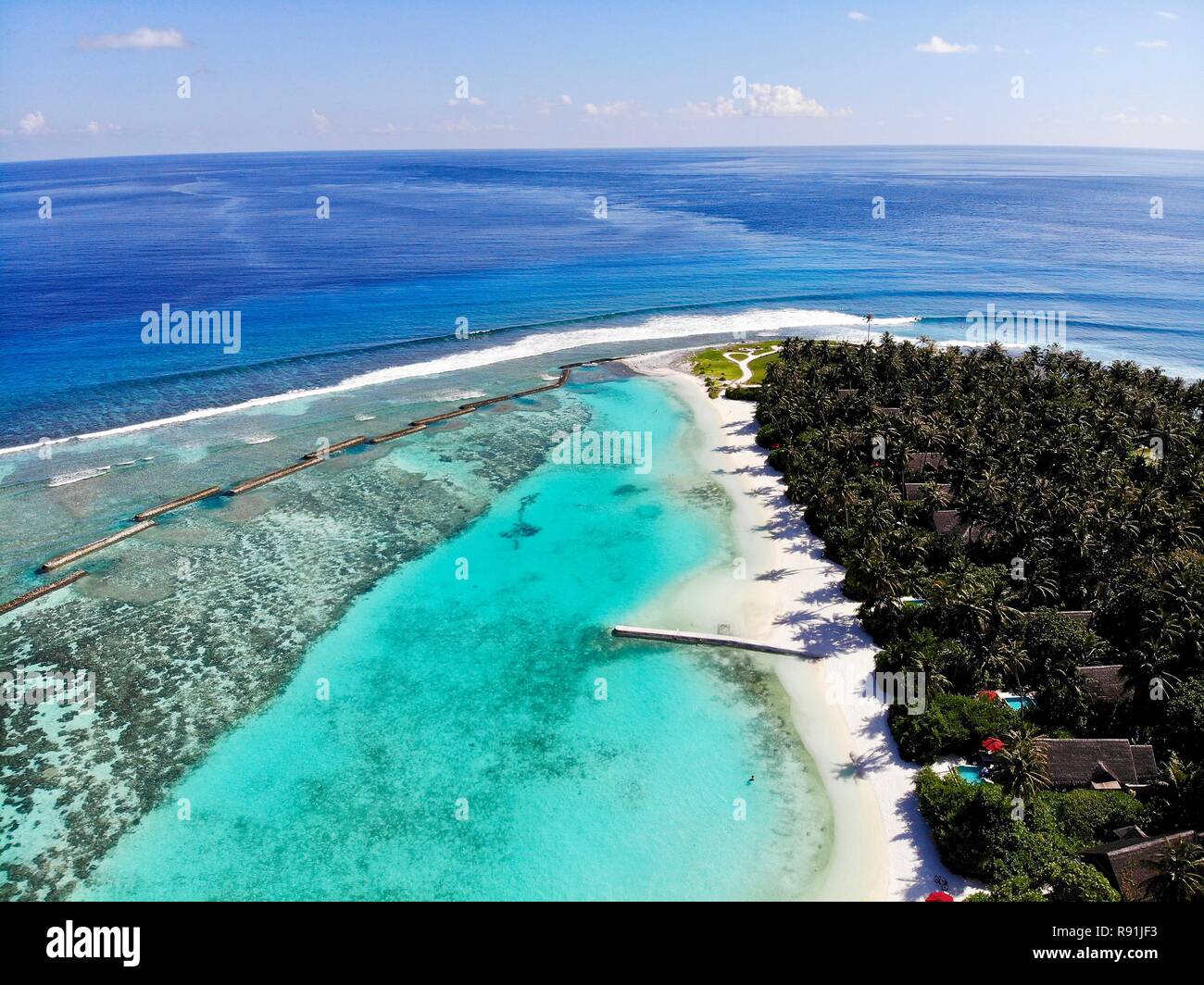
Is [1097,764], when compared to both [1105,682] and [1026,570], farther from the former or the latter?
[1026,570]

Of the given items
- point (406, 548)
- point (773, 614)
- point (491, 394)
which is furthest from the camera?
point (491, 394)

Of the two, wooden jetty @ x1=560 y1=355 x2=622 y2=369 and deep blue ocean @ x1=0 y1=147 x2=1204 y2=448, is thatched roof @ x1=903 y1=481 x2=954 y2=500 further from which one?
deep blue ocean @ x1=0 y1=147 x2=1204 y2=448

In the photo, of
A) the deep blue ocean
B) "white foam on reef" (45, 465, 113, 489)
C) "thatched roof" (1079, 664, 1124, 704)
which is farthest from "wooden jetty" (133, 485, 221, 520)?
"thatched roof" (1079, 664, 1124, 704)

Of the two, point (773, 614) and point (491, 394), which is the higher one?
point (491, 394)

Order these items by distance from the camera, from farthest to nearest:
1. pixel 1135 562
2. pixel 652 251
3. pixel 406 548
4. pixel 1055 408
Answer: pixel 652 251
pixel 1055 408
pixel 406 548
pixel 1135 562
